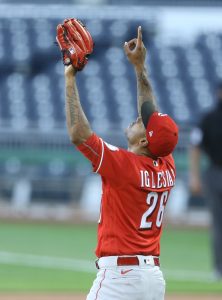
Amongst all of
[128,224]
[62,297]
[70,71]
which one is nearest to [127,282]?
[128,224]

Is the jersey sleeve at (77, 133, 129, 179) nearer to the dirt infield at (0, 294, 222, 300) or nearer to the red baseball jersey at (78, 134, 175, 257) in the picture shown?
the red baseball jersey at (78, 134, 175, 257)

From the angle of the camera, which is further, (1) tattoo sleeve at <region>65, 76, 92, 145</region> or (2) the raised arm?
(2) the raised arm

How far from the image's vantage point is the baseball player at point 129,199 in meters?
5.08

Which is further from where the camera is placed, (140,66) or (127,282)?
(140,66)

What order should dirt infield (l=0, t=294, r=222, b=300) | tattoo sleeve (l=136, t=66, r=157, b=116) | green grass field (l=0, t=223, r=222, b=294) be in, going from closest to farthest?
tattoo sleeve (l=136, t=66, r=157, b=116), dirt infield (l=0, t=294, r=222, b=300), green grass field (l=0, t=223, r=222, b=294)

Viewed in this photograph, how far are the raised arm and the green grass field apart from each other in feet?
13.5

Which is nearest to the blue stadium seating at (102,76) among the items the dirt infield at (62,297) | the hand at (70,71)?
the dirt infield at (62,297)

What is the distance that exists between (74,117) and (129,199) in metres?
0.50

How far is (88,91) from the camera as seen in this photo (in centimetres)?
2186

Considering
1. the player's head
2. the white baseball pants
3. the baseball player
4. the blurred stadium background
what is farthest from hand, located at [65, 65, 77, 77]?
the blurred stadium background

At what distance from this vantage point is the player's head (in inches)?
206

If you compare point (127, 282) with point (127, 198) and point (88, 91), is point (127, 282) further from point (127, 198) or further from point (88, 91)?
point (88, 91)

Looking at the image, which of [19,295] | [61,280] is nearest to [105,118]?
[61,280]

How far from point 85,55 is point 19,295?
453cm
